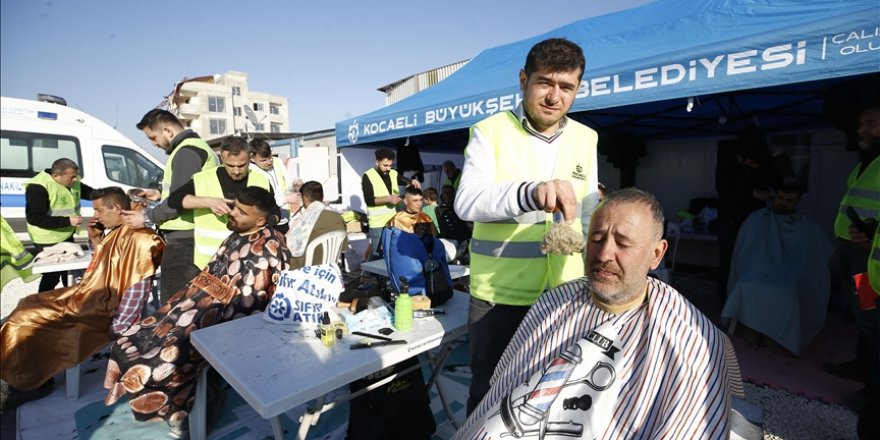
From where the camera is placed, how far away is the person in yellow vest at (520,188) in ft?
4.51

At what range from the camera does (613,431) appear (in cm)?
125

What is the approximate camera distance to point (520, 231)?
1.51 metres

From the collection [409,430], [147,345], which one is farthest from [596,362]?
[147,345]

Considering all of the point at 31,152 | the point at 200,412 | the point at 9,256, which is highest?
the point at 31,152

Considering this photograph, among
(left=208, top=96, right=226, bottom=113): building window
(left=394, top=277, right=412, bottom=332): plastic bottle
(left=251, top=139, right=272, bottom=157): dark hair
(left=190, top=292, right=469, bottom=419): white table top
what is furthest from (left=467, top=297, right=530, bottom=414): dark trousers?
(left=208, top=96, right=226, bottom=113): building window

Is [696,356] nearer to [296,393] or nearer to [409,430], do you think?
[296,393]

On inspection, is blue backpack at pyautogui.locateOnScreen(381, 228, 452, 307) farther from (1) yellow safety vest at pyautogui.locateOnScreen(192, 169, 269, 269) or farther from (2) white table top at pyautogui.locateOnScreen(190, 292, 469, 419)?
(1) yellow safety vest at pyautogui.locateOnScreen(192, 169, 269, 269)

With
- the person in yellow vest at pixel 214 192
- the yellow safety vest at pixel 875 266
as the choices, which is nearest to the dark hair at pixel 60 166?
the person in yellow vest at pixel 214 192

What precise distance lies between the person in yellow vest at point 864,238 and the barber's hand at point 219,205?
4107 millimetres

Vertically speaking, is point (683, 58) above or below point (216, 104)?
below

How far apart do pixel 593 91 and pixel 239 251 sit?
3115 millimetres

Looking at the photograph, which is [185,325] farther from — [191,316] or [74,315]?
[74,315]

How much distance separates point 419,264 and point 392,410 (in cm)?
82

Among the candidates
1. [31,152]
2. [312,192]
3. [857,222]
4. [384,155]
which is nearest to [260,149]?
[312,192]
